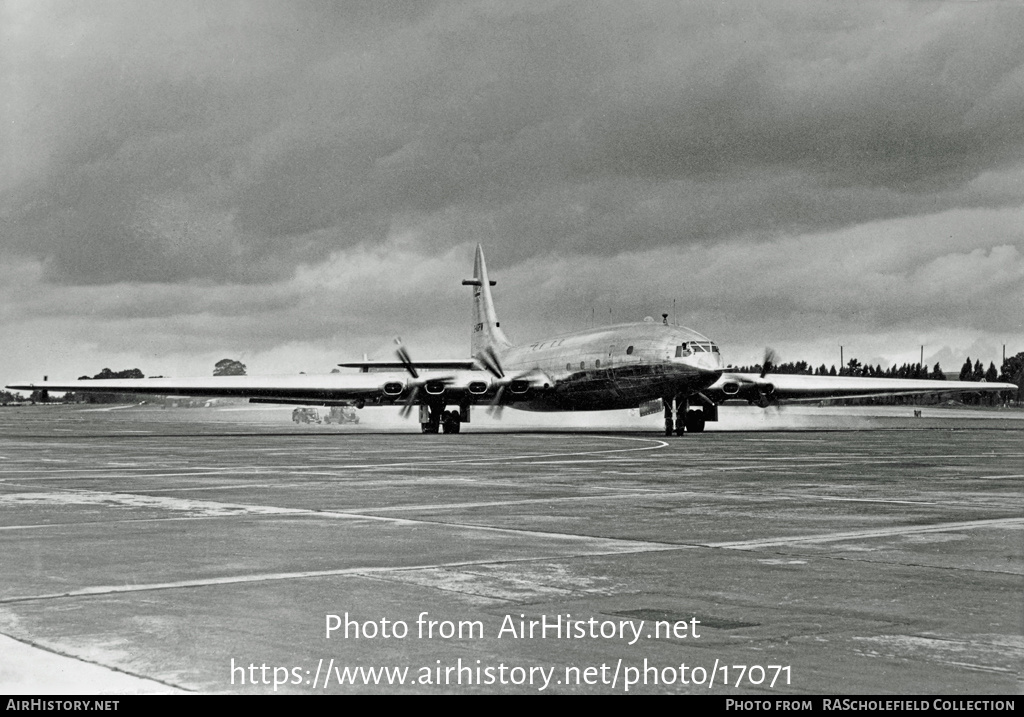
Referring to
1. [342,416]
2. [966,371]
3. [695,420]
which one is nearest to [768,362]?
[695,420]

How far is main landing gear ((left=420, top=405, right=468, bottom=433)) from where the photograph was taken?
51.8 meters

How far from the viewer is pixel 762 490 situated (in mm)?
18766

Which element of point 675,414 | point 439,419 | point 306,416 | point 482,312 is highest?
point 482,312

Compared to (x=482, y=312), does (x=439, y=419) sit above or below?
below

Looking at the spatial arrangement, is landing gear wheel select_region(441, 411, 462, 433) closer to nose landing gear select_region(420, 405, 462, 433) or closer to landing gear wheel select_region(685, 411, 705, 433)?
nose landing gear select_region(420, 405, 462, 433)

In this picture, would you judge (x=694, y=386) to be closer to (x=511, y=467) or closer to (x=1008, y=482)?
(x=511, y=467)

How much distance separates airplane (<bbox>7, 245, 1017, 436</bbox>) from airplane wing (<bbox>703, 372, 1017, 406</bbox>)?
0.06 meters

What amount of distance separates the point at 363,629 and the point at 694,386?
126ft

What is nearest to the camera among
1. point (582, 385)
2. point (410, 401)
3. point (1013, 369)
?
point (582, 385)

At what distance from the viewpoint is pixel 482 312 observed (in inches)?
2805

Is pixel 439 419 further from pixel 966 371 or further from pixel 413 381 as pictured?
pixel 966 371

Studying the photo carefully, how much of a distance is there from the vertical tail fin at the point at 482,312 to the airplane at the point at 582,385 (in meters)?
12.3

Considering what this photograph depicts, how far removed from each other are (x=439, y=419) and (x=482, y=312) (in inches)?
771

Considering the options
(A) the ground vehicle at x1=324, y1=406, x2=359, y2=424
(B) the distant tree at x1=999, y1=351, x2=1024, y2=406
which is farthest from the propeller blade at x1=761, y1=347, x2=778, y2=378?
(B) the distant tree at x1=999, y1=351, x2=1024, y2=406
